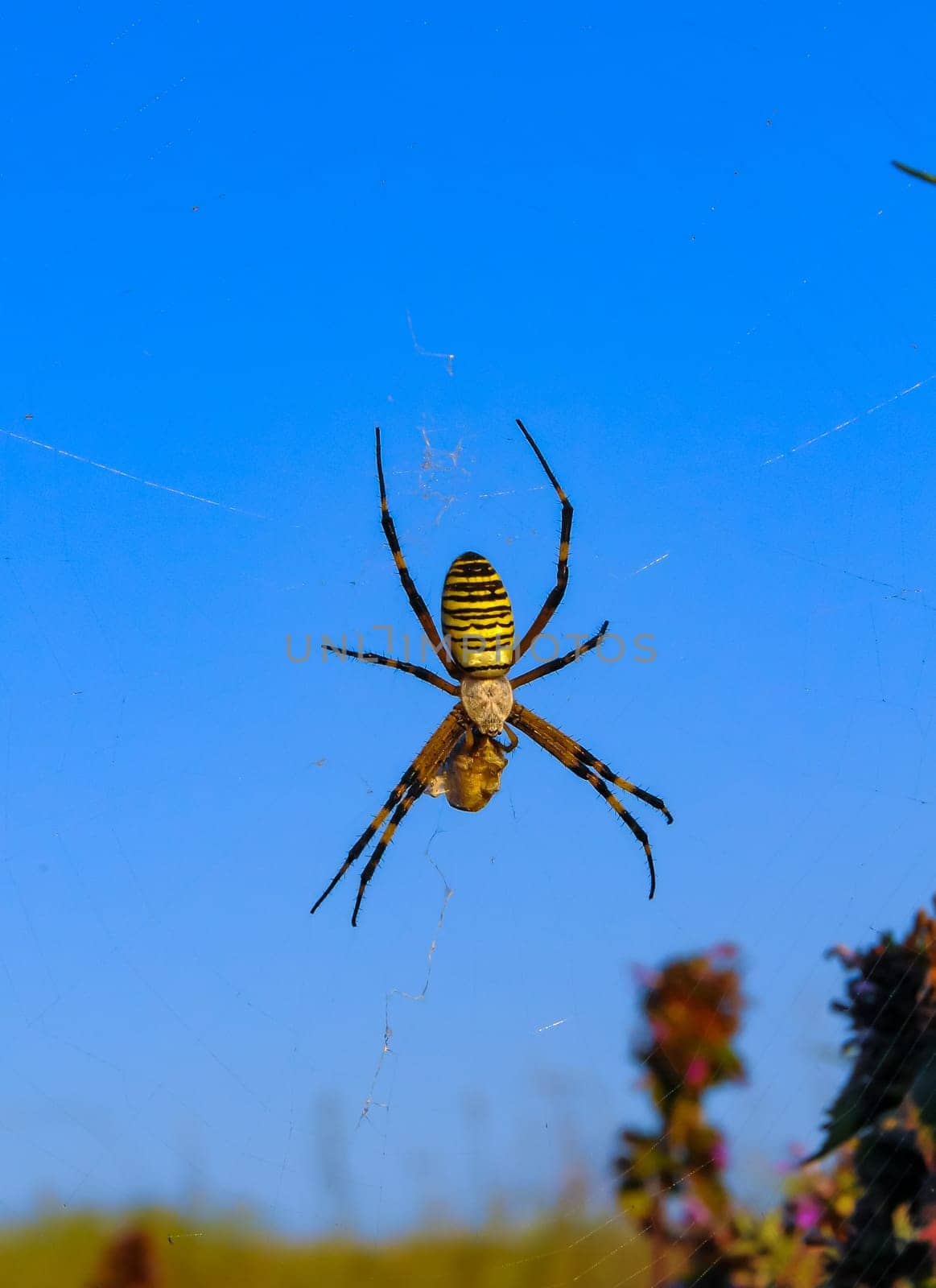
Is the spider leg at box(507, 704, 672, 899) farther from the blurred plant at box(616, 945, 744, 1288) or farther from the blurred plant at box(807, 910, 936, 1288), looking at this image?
the blurred plant at box(807, 910, 936, 1288)

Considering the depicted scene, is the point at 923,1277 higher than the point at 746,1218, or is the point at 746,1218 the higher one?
the point at 923,1277

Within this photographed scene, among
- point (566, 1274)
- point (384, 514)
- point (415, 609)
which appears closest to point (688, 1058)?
point (566, 1274)

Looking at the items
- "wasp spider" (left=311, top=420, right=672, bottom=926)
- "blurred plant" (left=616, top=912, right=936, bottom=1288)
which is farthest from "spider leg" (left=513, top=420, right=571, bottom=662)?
"blurred plant" (left=616, top=912, right=936, bottom=1288)

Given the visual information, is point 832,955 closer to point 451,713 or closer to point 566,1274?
point 566,1274

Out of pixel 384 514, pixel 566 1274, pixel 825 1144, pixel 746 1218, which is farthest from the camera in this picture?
pixel 384 514

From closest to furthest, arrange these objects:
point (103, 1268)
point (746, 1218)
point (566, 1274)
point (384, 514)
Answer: point (746, 1218) → point (566, 1274) → point (103, 1268) → point (384, 514)

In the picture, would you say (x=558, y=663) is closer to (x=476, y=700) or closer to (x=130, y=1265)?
(x=476, y=700)

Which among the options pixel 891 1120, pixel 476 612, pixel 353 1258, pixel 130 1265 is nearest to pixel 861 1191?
pixel 891 1120
